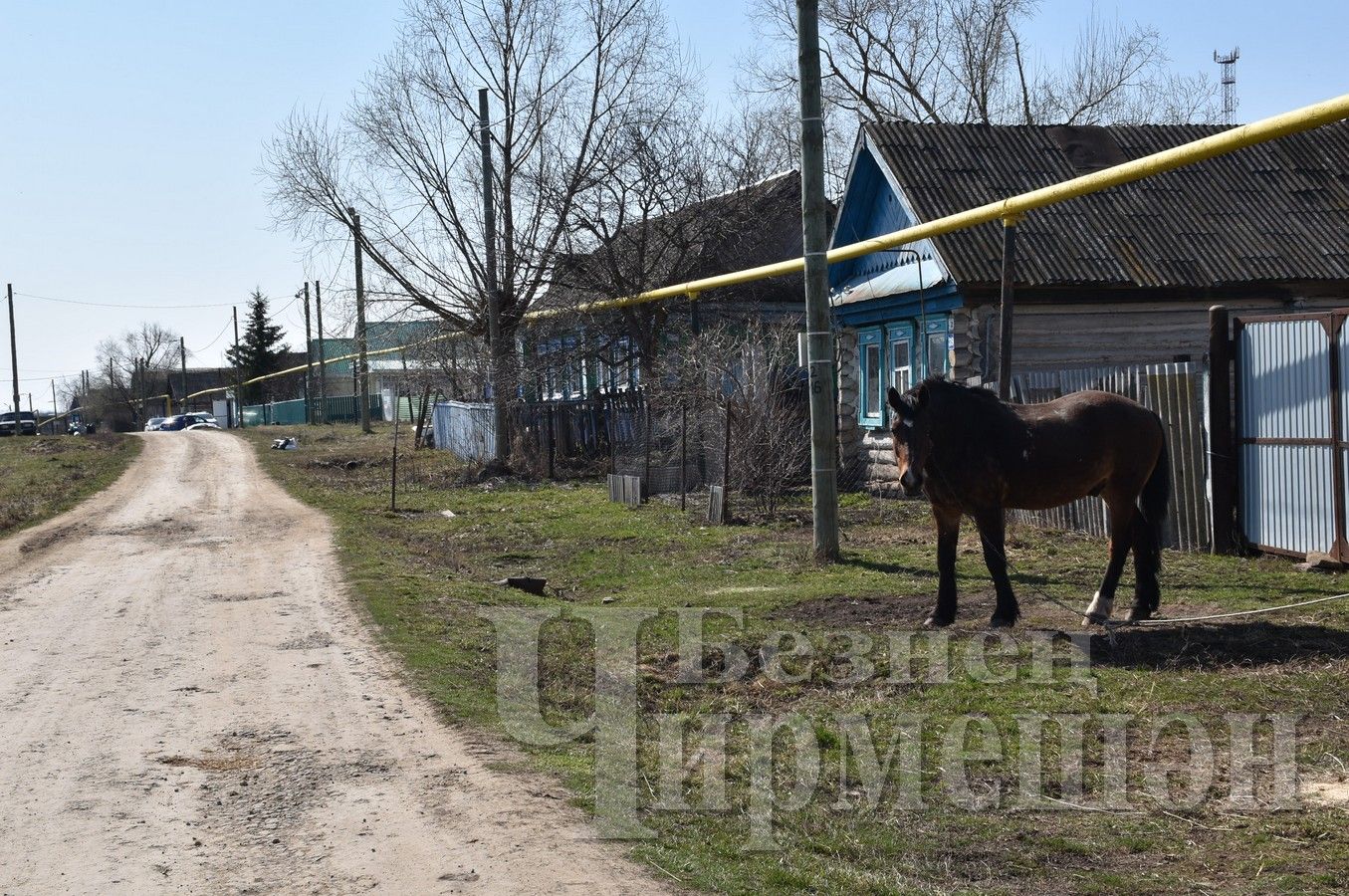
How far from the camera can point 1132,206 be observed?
19719mm

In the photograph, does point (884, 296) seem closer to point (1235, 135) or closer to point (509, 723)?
point (1235, 135)

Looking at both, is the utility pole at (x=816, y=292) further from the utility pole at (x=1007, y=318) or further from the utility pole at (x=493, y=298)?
the utility pole at (x=493, y=298)

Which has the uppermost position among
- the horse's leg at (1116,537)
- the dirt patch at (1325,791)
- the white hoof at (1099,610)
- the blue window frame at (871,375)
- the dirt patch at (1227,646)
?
the blue window frame at (871,375)

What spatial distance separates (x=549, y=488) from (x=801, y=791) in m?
18.5

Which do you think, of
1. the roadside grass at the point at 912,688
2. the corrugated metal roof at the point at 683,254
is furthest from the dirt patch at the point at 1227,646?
the corrugated metal roof at the point at 683,254

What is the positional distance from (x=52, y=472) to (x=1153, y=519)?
28.6m

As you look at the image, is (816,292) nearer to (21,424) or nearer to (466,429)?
(466,429)

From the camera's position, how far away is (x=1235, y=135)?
11.4 metres

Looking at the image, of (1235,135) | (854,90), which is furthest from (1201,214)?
(854,90)

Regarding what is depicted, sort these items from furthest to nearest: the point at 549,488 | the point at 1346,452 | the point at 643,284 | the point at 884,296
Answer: the point at 643,284 → the point at 549,488 → the point at 884,296 → the point at 1346,452

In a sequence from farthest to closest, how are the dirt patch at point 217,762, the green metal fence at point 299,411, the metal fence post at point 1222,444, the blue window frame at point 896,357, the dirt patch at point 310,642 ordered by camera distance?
the green metal fence at point 299,411
the blue window frame at point 896,357
the metal fence post at point 1222,444
the dirt patch at point 310,642
the dirt patch at point 217,762

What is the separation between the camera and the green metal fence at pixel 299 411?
75.6 meters

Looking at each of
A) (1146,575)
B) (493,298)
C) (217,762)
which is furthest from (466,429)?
(217,762)

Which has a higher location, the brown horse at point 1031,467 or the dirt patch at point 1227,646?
the brown horse at point 1031,467
